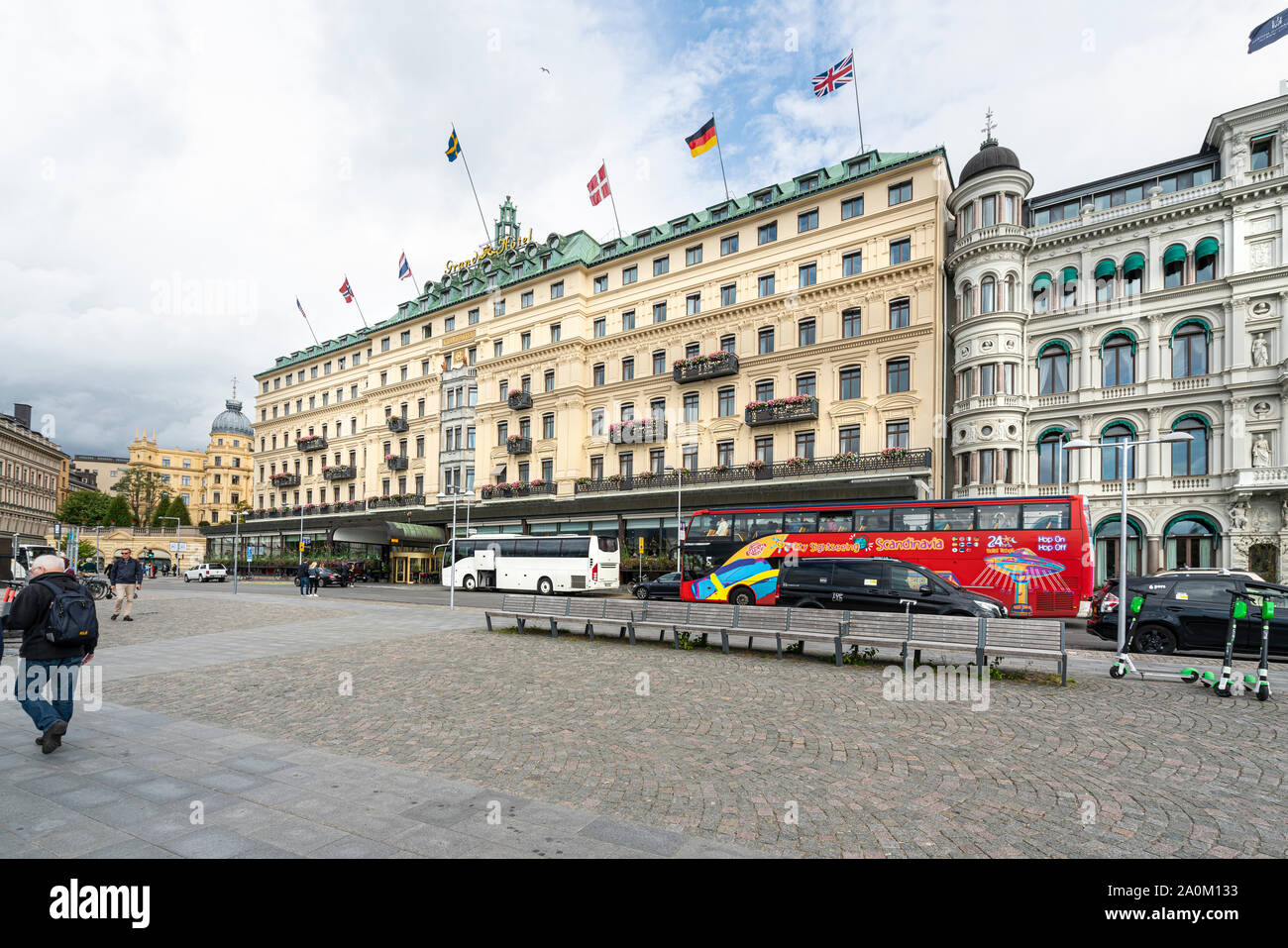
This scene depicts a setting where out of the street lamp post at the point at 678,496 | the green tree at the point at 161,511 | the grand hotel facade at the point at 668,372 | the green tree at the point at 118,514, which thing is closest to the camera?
the grand hotel facade at the point at 668,372

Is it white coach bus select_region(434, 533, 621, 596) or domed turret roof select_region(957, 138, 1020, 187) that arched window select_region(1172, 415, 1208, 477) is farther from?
white coach bus select_region(434, 533, 621, 596)

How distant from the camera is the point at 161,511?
10344cm

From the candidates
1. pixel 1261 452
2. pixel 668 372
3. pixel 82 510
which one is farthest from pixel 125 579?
pixel 82 510

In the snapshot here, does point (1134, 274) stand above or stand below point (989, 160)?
below

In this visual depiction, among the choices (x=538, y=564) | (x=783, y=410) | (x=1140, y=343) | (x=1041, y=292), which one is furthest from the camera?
(x=783, y=410)

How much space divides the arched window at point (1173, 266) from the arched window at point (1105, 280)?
2028 mm

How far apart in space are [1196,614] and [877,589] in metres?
6.19

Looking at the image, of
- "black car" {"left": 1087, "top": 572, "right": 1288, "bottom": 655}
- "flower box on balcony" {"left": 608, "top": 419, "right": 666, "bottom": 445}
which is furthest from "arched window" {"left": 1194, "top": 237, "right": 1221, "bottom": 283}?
"flower box on balcony" {"left": 608, "top": 419, "right": 666, "bottom": 445}

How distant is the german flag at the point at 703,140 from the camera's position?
115ft

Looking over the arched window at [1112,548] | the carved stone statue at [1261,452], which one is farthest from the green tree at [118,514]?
the carved stone statue at [1261,452]

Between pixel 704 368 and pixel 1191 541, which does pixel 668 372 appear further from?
pixel 1191 541

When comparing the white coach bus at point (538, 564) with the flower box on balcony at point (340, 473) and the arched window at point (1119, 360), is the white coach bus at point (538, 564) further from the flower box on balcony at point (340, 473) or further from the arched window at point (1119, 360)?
the flower box on balcony at point (340, 473)

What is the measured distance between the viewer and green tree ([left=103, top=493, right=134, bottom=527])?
94312 millimetres
